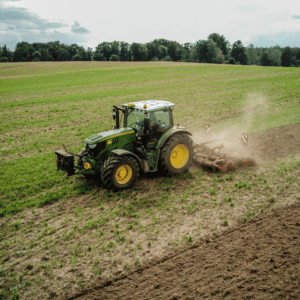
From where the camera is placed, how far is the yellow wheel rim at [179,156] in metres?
9.91

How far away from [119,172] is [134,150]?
1.13 metres

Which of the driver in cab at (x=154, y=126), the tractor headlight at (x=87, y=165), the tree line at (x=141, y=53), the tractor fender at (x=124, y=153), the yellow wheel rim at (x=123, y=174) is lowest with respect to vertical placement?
the yellow wheel rim at (x=123, y=174)

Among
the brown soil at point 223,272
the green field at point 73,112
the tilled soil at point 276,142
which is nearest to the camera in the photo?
the brown soil at point 223,272

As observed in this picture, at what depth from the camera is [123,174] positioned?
893 cm

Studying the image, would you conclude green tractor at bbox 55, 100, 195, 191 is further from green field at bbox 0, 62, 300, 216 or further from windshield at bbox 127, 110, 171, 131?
green field at bbox 0, 62, 300, 216

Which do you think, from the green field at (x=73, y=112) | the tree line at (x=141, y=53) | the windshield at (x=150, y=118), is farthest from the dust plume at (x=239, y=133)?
the tree line at (x=141, y=53)

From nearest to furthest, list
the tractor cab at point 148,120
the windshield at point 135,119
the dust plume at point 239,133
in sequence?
the tractor cab at point 148,120 < the windshield at point 135,119 < the dust plume at point 239,133

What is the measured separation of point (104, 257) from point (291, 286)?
389 centimetres

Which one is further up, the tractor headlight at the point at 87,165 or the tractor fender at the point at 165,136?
the tractor fender at the point at 165,136

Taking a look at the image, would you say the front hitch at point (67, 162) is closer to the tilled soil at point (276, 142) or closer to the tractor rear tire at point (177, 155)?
the tractor rear tire at point (177, 155)

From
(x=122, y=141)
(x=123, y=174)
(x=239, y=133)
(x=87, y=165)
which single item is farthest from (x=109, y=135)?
(x=239, y=133)

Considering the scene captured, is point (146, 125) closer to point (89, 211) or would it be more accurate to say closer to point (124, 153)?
point (124, 153)

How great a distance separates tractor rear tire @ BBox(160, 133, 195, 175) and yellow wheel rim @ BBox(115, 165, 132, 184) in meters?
1.26

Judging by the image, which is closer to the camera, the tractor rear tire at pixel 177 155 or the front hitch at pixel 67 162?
the front hitch at pixel 67 162
